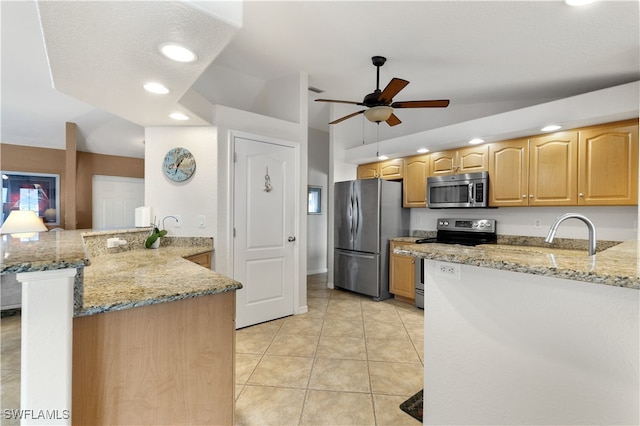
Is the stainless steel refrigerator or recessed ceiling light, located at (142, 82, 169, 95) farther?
the stainless steel refrigerator

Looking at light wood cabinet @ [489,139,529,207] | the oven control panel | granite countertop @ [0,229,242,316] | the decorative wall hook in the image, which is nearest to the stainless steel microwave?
light wood cabinet @ [489,139,529,207]

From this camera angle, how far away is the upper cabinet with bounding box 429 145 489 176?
3486 mm

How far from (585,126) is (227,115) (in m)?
3.52

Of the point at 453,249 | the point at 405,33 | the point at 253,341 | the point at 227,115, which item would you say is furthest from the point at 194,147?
the point at 453,249

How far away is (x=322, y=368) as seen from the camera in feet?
7.50

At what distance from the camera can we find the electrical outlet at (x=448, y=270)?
4.74ft

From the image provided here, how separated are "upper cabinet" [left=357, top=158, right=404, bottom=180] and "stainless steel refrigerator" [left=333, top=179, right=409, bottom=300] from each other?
177 mm

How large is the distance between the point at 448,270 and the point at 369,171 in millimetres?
3401

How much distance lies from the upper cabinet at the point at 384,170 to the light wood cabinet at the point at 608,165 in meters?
1.99

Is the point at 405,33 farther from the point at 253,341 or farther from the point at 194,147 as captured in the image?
the point at 253,341

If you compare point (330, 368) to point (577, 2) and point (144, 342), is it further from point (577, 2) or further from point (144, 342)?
point (577, 2)

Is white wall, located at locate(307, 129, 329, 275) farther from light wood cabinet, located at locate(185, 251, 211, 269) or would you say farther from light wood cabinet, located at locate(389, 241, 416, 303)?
light wood cabinet, located at locate(185, 251, 211, 269)

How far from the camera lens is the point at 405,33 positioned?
2.40 metres

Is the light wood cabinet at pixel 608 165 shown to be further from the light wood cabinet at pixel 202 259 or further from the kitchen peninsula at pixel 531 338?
the light wood cabinet at pixel 202 259
